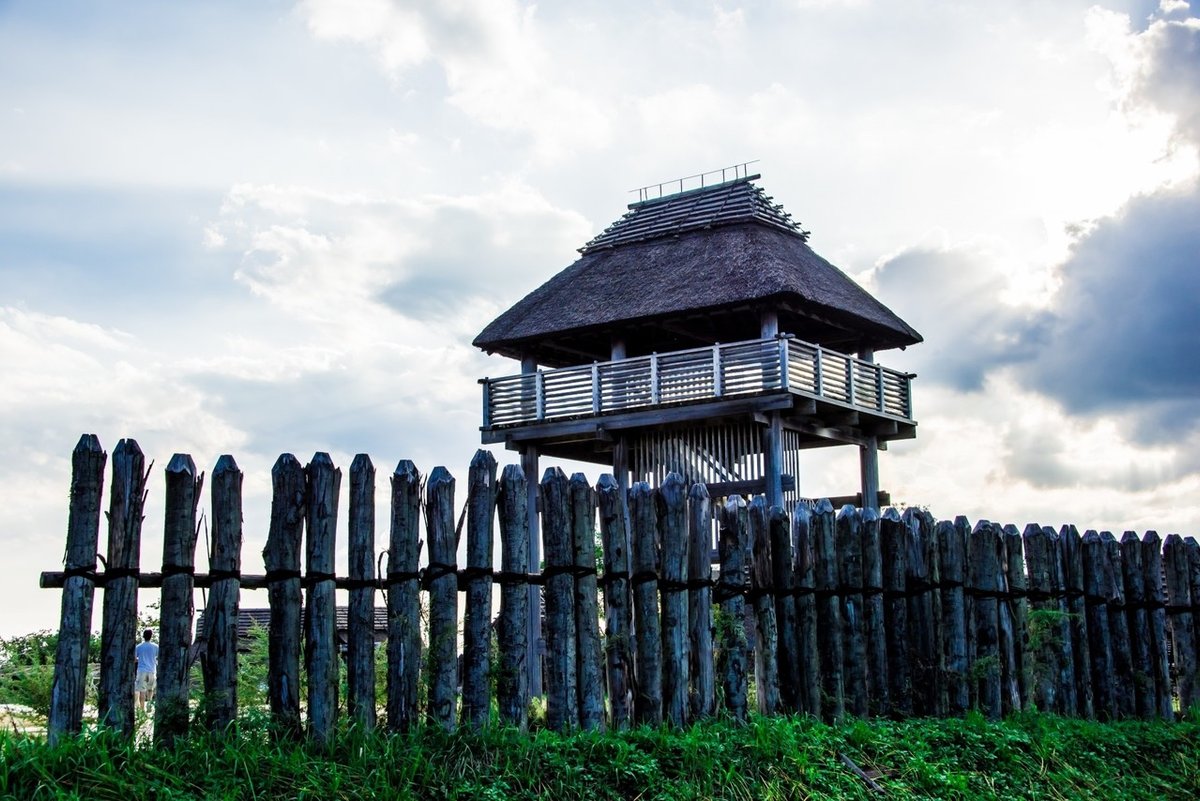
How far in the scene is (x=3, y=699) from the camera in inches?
303

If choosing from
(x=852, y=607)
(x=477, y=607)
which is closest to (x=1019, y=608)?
(x=852, y=607)

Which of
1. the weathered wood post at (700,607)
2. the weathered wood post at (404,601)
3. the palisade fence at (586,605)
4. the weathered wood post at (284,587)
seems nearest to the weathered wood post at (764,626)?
the palisade fence at (586,605)

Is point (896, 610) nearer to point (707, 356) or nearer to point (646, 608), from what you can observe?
point (646, 608)

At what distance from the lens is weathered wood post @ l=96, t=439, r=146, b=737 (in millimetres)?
7309

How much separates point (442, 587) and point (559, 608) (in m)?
0.96

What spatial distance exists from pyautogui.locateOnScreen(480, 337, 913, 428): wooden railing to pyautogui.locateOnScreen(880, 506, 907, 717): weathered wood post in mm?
10688

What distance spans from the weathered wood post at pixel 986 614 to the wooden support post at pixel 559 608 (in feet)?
15.7

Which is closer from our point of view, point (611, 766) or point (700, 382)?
point (611, 766)

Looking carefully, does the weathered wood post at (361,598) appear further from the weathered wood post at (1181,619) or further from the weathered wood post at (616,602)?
the weathered wood post at (1181,619)

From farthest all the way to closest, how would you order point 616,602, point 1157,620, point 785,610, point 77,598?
point 1157,620, point 785,610, point 616,602, point 77,598

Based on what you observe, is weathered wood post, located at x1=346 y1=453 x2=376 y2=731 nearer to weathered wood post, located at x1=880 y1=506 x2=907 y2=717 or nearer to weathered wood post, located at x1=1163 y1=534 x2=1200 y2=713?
weathered wood post, located at x1=880 y1=506 x2=907 y2=717

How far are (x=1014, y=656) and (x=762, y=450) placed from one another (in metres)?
10.8

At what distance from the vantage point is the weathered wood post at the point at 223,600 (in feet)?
24.7

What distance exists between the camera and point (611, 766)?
7.68 metres
